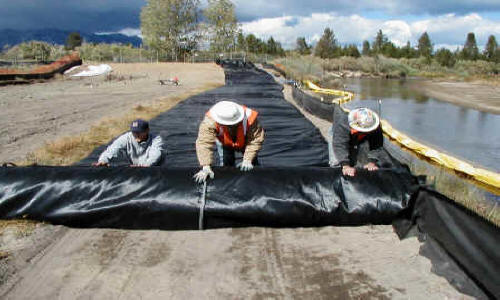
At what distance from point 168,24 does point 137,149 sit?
4881 centimetres

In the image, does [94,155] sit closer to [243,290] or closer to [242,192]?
[242,192]

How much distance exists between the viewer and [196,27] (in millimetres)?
52000

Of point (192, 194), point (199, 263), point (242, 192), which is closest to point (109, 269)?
point (199, 263)

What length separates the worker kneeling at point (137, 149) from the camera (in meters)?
4.48

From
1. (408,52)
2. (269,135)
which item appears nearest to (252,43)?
(408,52)

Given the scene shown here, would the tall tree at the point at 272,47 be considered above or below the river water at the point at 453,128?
above

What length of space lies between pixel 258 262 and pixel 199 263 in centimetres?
50

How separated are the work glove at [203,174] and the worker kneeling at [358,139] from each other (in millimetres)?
1406

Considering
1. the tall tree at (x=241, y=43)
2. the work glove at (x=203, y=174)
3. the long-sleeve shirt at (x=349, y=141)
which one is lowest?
the work glove at (x=203, y=174)

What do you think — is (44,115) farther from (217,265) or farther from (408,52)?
(408,52)

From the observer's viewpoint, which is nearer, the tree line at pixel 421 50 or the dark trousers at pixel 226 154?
the dark trousers at pixel 226 154

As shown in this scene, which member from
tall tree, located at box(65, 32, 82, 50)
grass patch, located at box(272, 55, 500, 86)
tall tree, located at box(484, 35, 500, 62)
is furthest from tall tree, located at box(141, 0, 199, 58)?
tall tree, located at box(484, 35, 500, 62)

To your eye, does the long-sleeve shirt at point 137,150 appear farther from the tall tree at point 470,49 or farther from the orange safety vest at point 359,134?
the tall tree at point 470,49

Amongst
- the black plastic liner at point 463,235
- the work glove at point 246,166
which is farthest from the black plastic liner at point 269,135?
the black plastic liner at point 463,235
